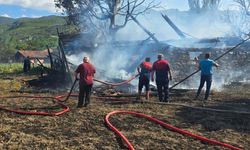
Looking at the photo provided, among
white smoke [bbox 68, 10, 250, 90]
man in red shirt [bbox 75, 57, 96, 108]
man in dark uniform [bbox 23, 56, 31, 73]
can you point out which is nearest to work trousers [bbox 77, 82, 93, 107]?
man in red shirt [bbox 75, 57, 96, 108]

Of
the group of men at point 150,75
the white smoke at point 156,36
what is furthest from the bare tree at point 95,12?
the group of men at point 150,75

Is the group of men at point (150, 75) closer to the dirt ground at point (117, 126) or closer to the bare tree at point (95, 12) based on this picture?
the dirt ground at point (117, 126)

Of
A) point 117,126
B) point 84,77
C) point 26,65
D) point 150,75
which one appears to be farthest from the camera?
point 26,65

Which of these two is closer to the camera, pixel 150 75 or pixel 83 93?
pixel 83 93

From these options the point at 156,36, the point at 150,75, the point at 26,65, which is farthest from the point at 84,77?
the point at 26,65

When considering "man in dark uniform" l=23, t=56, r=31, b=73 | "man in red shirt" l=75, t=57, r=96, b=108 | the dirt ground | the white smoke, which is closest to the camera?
the dirt ground

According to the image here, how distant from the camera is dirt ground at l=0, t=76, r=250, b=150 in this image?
8633mm

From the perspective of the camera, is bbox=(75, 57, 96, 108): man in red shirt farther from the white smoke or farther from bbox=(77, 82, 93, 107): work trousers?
the white smoke

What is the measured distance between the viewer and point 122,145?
28.0ft

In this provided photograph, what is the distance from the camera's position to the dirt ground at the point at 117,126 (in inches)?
340

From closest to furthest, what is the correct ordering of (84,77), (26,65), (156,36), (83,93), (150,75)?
(84,77), (83,93), (150,75), (156,36), (26,65)

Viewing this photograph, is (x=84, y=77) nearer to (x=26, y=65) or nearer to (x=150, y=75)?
(x=150, y=75)

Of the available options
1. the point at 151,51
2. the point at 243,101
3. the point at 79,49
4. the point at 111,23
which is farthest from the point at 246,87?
the point at 111,23

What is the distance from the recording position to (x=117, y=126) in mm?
10195
